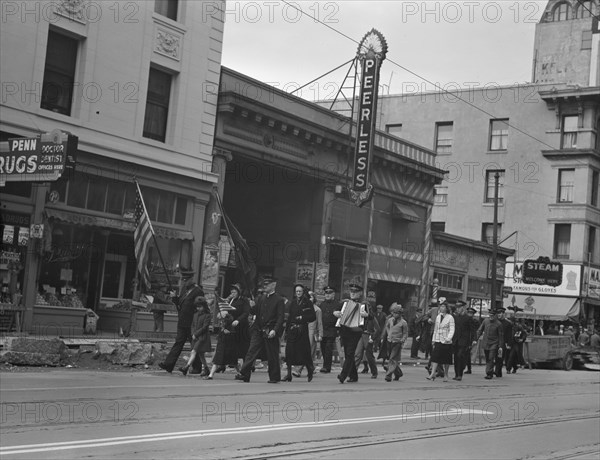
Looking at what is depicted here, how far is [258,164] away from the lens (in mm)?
29734

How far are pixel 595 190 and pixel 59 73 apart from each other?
36.4m

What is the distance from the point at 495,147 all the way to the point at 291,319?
→ 38.5 meters

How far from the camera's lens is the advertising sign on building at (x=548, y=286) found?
49.7 metres

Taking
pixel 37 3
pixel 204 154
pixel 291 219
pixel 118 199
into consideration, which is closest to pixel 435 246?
pixel 291 219

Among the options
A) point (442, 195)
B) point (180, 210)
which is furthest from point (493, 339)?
point (442, 195)

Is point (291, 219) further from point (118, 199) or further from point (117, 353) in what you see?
point (117, 353)

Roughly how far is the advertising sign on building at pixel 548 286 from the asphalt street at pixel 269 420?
110 ft

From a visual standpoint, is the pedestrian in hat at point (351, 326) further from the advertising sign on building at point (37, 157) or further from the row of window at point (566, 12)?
the row of window at point (566, 12)

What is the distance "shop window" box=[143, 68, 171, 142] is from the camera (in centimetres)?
2502

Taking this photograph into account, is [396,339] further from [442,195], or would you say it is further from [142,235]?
[442,195]

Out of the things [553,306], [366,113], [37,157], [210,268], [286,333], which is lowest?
[286,333]

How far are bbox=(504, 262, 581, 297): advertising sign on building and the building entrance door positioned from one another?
97.5 feet

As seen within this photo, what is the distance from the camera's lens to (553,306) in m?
50.2

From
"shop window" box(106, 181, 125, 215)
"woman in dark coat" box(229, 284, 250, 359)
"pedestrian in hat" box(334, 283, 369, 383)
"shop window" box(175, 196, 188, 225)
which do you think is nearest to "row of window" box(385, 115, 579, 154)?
"shop window" box(175, 196, 188, 225)
